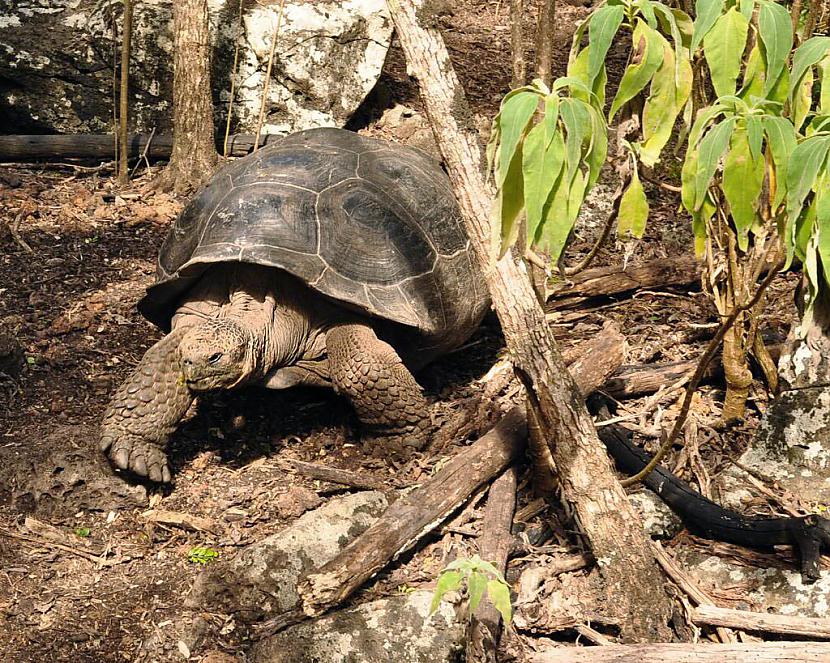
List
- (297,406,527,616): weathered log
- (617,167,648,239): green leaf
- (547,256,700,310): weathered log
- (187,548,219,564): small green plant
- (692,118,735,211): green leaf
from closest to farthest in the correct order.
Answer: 1. (692,118,735,211): green leaf
2. (617,167,648,239): green leaf
3. (297,406,527,616): weathered log
4. (187,548,219,564): small green plant
5. (547,256,700,310): weathered log

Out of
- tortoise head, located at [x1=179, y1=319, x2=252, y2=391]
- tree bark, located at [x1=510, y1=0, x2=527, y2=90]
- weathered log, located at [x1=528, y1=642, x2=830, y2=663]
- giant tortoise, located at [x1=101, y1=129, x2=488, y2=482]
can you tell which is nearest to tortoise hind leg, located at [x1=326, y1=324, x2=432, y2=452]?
giant tortoise, located at [x1=101, y1=129, x2=488, y2=482]

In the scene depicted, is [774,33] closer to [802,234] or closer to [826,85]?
[826,85]

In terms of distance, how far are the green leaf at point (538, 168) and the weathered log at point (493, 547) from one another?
62.3 inches

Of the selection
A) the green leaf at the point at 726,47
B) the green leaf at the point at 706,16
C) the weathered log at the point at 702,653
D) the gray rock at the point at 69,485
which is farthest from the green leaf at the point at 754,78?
the gray rock at the point at 69,485

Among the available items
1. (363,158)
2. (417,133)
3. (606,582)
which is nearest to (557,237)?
(606,582)

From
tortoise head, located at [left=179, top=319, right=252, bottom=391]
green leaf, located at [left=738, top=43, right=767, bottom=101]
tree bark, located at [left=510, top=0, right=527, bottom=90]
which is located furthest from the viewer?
tree bark, located at [left=510, top=0, right=527, bottom=90]

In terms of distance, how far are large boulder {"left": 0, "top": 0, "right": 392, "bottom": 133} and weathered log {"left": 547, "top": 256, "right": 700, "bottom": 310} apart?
3.37 metres

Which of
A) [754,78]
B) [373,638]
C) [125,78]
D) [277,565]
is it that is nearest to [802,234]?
[754,78]

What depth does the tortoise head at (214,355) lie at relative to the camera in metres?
4.09

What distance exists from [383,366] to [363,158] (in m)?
1.20

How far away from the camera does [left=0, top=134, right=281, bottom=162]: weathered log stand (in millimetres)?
7527

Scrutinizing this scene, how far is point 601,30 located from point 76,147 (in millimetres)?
6359

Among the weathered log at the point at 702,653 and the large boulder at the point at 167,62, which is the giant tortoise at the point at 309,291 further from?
the large boulder at the point at 167,62

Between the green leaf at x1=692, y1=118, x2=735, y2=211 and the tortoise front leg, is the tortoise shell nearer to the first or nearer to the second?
the tortoise front leg
